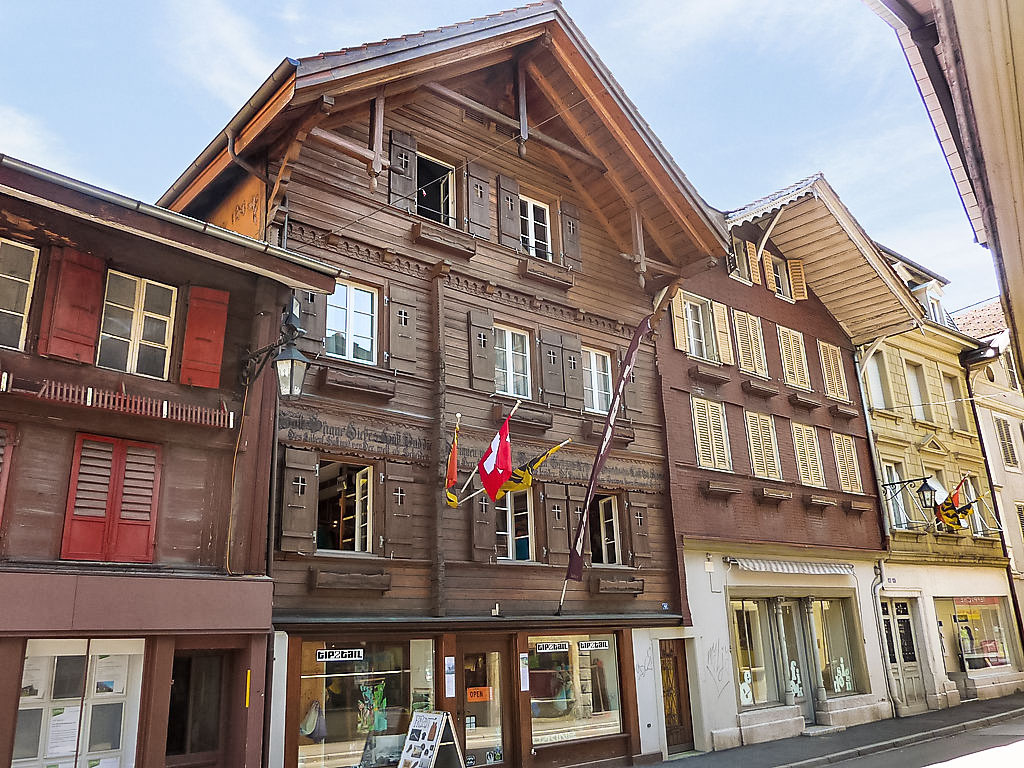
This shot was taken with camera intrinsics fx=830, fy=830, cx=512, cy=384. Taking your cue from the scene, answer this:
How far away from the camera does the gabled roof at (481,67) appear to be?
12703 mm

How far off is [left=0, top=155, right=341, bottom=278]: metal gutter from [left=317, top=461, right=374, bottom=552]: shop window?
133 inches

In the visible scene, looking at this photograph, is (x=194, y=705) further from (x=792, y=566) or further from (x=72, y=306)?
(x=792, y=566)

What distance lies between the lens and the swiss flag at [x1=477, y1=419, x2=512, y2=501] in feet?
42.3

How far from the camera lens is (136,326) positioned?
37.6ft

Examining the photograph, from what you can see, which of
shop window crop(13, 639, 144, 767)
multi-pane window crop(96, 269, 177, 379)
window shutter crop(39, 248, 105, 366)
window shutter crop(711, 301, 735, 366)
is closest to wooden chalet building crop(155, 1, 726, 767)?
shop window crop(13, 639, 144, 767)

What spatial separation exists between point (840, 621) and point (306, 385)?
16.5 m

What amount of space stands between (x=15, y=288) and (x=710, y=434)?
14.9 m

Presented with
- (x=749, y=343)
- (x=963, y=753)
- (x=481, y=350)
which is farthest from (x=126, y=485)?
(x=749, y=343)

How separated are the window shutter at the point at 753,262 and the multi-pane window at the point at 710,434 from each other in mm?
4494

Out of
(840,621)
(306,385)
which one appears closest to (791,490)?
(840,621)

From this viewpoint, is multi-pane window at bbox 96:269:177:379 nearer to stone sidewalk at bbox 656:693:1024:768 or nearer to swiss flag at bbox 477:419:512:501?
swiss flag at bbox 477:419:512:501

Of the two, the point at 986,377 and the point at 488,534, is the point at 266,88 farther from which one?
the point at 986,377

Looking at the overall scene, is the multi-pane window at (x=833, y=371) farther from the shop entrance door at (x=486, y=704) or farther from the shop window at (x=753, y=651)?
the shop entrance door at (x=486, y=704)

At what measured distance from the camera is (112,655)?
1029cm
